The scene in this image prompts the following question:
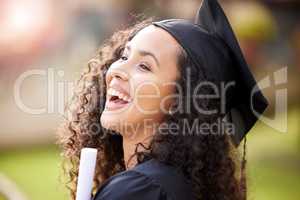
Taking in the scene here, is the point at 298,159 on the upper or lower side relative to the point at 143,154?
lower

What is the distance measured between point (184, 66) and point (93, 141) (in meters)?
0.36

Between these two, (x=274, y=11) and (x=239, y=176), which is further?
(x=274, y=11)

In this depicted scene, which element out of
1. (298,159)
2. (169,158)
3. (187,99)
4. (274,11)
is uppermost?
(274,11)

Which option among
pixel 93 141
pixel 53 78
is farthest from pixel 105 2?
pixel 93 141

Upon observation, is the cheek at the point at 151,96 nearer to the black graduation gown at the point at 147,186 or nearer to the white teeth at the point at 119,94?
the white teeth at the point at 119,94

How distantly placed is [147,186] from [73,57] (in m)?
1.26

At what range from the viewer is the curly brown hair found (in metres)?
1.26

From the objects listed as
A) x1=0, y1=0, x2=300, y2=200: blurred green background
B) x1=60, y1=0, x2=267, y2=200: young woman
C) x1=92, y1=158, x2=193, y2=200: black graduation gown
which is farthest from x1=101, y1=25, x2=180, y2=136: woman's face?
x1=0, y1=0, x2=300, y2=200: blurred green background

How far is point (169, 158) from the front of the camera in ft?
4.07

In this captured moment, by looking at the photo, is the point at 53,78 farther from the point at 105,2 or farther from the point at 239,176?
the point at 239,176

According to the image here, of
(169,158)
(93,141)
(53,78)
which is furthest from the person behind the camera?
(53,78)

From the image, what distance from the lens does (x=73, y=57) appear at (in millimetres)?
2328

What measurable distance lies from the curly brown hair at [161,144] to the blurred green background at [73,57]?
2.37 feet

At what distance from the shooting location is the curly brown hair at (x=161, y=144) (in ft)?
4.14
